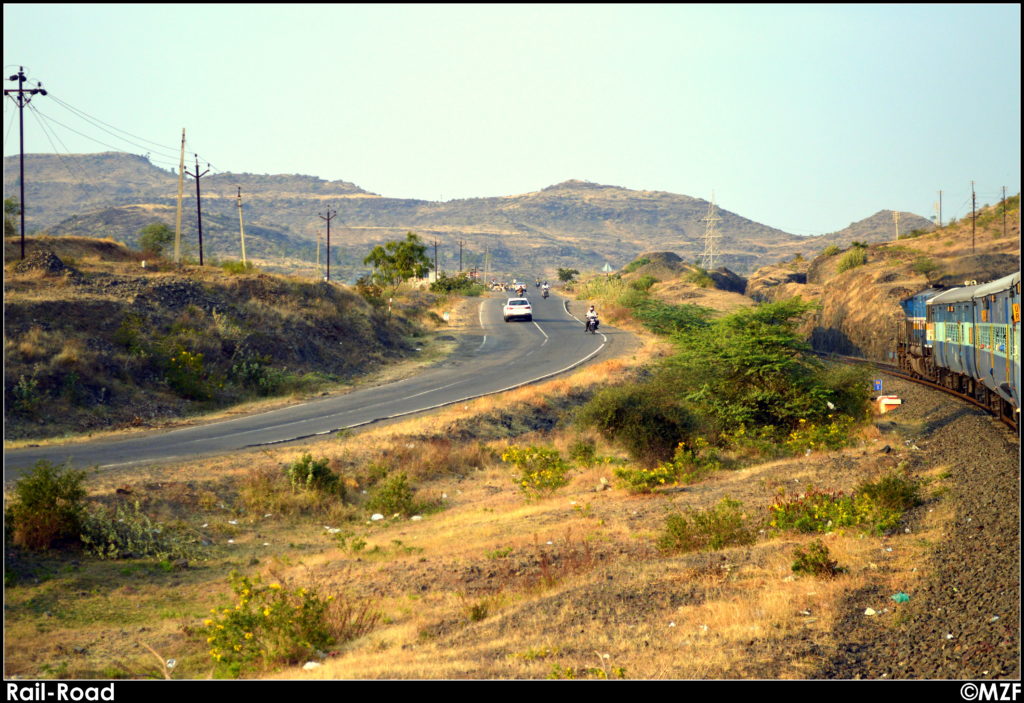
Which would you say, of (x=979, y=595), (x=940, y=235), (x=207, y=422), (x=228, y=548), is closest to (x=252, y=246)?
(x=940, y=235)

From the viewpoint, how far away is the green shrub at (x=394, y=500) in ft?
64.8

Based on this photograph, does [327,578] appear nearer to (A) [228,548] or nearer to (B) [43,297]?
(A) [228,548]

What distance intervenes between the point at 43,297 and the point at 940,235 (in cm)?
7489

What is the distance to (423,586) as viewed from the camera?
12.8 m

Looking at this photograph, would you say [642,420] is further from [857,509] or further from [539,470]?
[857,509]

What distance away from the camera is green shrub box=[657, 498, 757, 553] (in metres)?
12.9

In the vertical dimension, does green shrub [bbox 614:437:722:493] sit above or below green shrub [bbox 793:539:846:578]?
below

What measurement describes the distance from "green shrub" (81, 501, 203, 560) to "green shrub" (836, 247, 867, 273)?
2527 inches

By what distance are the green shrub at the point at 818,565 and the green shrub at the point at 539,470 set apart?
1008cm

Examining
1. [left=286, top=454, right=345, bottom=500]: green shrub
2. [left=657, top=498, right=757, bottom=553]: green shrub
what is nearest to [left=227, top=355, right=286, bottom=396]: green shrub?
[left=286, top=454, right=345, bottom=500]: green shrub

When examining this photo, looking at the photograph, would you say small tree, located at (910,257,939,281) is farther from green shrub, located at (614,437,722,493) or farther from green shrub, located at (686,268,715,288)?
green shrub, located at (614,437,722,493)

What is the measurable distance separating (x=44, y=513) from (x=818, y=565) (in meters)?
14.1

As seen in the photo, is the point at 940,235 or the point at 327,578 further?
the point at 940,235

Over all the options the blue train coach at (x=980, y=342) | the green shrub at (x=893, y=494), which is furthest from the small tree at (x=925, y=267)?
the green shrub at (x=893, y=494)
